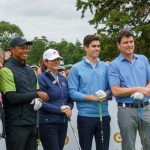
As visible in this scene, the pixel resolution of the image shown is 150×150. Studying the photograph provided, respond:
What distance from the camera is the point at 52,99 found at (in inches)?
250

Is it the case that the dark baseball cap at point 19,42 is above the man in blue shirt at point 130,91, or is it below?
above

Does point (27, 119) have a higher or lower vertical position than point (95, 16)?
lower

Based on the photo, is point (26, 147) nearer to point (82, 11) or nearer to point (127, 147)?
point (127, 147)

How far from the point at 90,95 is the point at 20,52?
1.23 metres

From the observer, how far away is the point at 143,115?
6.01m

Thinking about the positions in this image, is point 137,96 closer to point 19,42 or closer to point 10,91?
point 10,91

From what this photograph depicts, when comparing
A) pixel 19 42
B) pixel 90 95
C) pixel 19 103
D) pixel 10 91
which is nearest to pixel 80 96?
pixel 90 95

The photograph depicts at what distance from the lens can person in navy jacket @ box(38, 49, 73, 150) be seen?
629 cm

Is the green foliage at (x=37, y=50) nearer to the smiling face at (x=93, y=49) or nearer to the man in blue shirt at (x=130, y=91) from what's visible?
the smiling face at (x=93, y=49)

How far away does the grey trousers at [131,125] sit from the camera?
6.00 m

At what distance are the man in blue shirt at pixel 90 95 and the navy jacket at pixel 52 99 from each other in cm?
17

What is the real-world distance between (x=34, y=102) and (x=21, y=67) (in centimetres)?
57

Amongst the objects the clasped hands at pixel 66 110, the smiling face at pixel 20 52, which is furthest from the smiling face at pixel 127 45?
the smiling face at pixel 20 52

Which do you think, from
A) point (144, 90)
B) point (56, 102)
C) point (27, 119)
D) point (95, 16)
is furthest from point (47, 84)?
point (95, 16)
